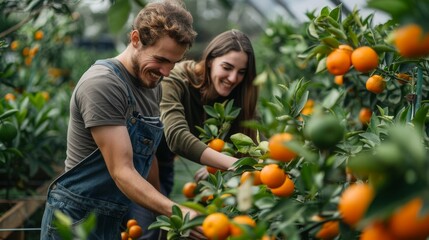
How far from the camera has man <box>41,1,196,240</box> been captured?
5.72 feet

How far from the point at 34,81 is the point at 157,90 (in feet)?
8.76

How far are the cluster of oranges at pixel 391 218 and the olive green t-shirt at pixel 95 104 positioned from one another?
1.05 m

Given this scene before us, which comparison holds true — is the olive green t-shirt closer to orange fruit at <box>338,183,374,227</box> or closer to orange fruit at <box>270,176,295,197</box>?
orange fruit at <box>270,176,295,197</box>

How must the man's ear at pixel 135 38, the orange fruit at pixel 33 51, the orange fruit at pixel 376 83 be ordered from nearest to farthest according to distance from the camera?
the orange fruit at pixel 376 83 < the man's ear at pixel 135 38 < the orange fruit at pixel 33 51

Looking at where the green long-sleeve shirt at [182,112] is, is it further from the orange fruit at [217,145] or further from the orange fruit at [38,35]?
the orange fruit at [38,35]

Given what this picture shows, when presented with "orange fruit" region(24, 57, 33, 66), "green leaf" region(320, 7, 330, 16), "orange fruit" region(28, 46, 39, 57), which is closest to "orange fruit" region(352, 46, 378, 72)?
"green leaf" region(320, 7, 330, 16)

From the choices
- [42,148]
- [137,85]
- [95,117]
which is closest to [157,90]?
[137,85]

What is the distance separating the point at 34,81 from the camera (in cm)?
462

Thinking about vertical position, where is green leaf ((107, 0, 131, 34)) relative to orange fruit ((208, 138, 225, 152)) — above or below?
above

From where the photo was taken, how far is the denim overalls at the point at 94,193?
192cm

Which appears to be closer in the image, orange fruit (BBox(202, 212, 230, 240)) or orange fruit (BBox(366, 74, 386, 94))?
orange fruit (BBox(202, 212, 230, 240))

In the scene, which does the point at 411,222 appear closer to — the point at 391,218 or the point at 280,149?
the point at 391,218

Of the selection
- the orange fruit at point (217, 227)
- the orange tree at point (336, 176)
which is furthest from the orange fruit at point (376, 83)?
the orange fruit at point (217, 227)

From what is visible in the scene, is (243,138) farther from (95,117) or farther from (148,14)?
(148,14)
